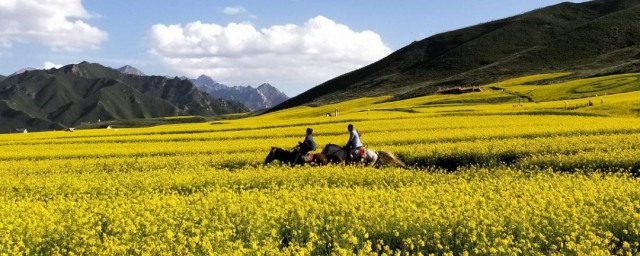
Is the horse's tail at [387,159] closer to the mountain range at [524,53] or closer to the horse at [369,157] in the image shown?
the horse at [369,157]

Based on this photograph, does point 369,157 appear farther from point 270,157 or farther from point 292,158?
point 270,157

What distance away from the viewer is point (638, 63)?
9762 cm

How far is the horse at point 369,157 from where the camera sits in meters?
21.6

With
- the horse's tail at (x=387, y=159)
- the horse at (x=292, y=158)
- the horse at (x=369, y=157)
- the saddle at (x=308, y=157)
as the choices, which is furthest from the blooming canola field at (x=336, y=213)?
the horse at (x=369, y=157)

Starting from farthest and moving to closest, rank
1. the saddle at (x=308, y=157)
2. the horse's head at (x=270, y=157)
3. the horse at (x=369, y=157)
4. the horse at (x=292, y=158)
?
the horse's head at (x=270, y=157) < the horse at (x=369, y=157) < the horse at (x=292, y=158) < the saddle at (x=308, y=157)

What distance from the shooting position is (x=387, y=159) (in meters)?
21.9

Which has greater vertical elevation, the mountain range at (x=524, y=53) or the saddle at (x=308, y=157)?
the mountain range at (x=524, y=53)

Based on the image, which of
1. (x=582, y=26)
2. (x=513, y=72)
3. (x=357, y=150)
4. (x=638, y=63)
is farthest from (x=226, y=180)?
(x=582, y=26)

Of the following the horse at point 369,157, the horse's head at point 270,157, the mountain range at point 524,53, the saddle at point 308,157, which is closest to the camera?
the saddle at point 308,157

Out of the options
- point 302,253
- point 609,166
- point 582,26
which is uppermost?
point 582,26

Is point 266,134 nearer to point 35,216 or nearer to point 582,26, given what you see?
point 35,216

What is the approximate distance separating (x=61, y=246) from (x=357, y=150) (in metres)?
13.5

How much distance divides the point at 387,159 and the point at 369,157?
0.85m

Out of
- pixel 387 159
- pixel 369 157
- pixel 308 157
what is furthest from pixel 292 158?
pixel 387 159
